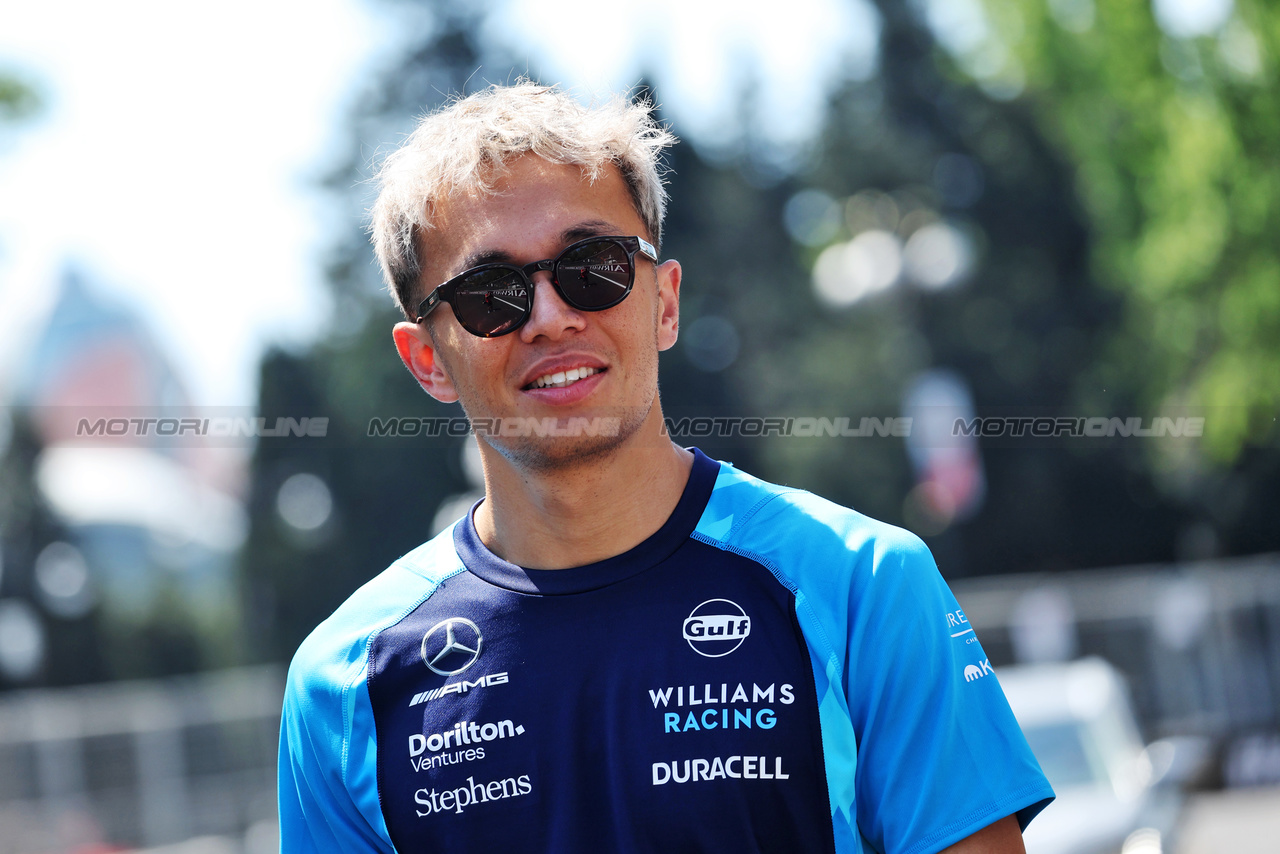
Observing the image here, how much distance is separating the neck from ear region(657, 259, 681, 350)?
0.86ft

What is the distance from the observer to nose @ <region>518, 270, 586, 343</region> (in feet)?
7.25

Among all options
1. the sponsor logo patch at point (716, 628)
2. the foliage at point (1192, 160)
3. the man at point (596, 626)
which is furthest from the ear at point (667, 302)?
the foliage at point (1192, 160)

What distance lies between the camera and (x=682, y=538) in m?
2.20

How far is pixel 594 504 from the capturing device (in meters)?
2.21

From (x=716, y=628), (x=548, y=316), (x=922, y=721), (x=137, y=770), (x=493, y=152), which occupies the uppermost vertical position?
(x=493, y=152)

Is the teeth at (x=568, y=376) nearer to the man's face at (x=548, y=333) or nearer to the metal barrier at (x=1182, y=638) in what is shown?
the man's face at (x=548, y=333)

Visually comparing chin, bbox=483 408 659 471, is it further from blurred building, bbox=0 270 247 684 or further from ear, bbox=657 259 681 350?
blurred building, bbox=0 270 247 684

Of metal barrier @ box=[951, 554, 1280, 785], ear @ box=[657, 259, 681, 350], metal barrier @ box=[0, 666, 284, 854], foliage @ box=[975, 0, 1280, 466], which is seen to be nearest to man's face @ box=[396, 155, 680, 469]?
ear @ box=[657, 259, 681, 350]

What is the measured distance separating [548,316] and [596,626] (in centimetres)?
59

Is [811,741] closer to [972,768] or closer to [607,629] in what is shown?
[972,768]

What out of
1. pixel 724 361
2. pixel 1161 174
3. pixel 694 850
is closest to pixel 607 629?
pixel 694 850

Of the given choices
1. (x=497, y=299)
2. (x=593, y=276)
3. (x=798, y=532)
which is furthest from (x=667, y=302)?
(x=798, y=532)

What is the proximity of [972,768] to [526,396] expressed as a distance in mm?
1035

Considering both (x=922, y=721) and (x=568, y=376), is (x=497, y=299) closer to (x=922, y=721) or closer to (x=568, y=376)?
(x=568, y=376)
